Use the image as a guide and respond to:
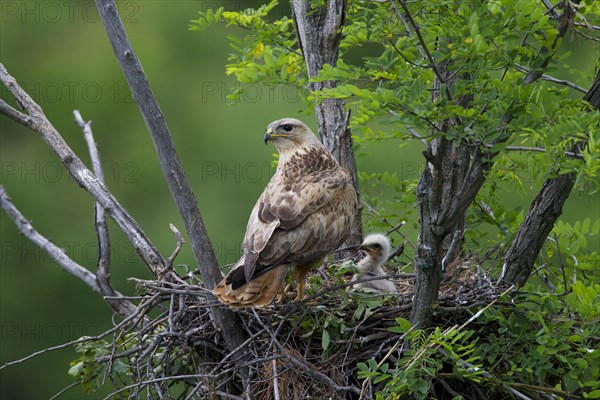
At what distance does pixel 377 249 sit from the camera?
214 inches

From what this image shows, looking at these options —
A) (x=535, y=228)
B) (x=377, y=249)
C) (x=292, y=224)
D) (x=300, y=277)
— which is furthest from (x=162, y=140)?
(x=535, y=228)

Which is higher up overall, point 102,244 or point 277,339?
point 102,244

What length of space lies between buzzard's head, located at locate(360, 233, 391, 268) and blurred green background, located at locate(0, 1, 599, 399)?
5.50 metres

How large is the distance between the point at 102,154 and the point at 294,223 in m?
8.98

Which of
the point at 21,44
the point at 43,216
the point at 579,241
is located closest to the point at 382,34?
the point at 579,241

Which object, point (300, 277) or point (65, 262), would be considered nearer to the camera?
point (300, 277)

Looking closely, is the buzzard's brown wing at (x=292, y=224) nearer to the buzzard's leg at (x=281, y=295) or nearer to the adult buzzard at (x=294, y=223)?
the adult buzzard at (x=294, y=223)

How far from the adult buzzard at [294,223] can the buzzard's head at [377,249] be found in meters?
0.25

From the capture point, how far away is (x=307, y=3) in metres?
5.59

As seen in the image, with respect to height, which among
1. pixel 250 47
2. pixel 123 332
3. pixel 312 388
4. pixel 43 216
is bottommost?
pixel 43 216

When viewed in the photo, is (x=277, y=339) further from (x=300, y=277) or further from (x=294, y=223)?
(x=294, y=223)

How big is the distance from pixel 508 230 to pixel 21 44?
11532 millimetres

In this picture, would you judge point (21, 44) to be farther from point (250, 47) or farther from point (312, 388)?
point (312, 388)

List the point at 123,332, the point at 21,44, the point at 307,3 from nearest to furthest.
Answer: the point at 123,332, the point at 307,3, the point at 21,44
